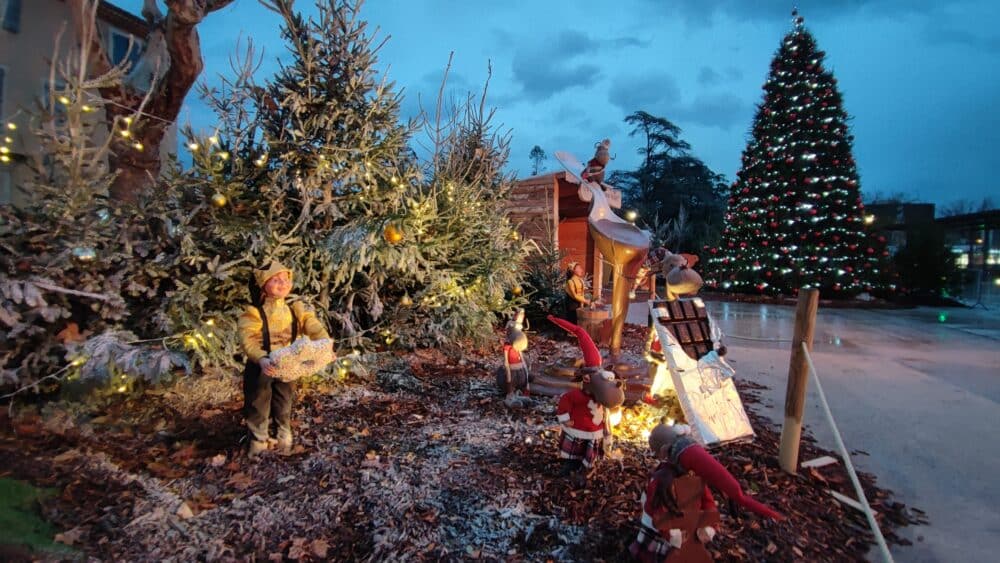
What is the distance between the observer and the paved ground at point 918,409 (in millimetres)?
2672

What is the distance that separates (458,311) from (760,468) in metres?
3.75

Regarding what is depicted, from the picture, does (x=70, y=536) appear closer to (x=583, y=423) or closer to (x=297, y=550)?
(x=297, y=550)

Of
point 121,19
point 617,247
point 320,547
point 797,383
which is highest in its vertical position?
point 121,19

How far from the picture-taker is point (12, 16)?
12.5 meters

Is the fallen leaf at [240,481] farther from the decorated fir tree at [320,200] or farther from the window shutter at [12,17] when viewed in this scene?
the window shutter at [12,17]

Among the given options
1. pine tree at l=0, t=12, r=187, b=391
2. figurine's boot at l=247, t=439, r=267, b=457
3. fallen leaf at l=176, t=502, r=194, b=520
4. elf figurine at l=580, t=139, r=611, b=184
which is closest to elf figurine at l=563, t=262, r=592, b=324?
elf figurine at l=580, t=139, r=611, b=184

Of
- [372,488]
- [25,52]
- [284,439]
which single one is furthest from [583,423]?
[25,52]

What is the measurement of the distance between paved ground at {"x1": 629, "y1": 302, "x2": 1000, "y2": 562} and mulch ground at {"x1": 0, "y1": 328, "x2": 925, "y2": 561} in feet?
0.83

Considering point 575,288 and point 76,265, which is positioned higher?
point 76,265

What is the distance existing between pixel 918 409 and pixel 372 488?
4956 millimetres

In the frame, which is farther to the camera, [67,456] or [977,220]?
[977,220]

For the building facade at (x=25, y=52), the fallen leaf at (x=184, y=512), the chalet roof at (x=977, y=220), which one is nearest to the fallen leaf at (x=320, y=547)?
the fallen leaf at (x=184, y=512)

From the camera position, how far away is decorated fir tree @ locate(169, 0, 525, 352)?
443 cm

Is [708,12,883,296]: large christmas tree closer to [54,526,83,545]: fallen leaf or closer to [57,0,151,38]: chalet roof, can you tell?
[54,526,83,545]: fallen leaf
